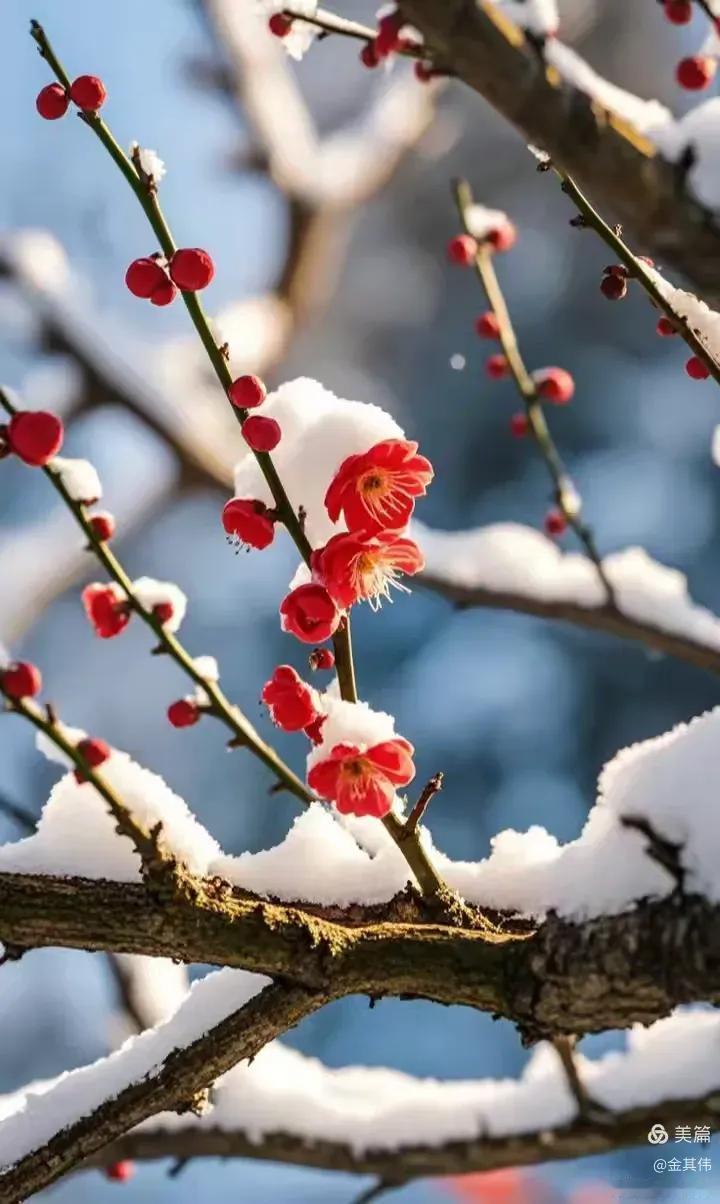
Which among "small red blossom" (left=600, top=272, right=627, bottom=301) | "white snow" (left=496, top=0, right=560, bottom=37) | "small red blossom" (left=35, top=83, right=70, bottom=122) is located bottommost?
"small red blossom" (left=600, top=272, right=627, bottom=301)

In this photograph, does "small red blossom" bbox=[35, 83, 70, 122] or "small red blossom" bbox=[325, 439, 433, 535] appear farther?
"small red blossom" bbox=[35, 83, 70, 122]

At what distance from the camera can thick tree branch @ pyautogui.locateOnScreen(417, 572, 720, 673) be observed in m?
2.14

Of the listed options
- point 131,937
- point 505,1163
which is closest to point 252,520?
point 131,937

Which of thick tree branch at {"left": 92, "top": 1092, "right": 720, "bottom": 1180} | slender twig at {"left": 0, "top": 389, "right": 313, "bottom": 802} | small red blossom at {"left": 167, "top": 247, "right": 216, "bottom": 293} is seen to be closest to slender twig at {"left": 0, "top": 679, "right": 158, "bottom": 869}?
slender twig at {"left": 0, "top": 389, "right": 313, "bottom": 802}

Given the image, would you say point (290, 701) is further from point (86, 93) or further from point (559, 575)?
point (559, 575)

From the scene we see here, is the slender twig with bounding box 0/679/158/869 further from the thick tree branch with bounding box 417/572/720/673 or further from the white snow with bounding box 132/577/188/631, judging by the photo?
the thick tree branch with bounding box 417/572/720/673

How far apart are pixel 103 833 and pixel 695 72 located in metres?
1.36

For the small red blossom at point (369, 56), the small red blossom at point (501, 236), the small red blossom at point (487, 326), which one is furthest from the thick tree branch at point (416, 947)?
the small red blossom at point (501, 236)

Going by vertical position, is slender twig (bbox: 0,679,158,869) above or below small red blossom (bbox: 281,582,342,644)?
below

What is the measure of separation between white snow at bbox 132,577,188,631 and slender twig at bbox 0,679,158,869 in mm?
244

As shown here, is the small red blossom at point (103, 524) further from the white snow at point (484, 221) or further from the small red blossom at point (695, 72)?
the white snow at point (484, 221)

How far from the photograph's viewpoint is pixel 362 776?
955mm

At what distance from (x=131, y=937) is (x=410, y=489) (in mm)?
461

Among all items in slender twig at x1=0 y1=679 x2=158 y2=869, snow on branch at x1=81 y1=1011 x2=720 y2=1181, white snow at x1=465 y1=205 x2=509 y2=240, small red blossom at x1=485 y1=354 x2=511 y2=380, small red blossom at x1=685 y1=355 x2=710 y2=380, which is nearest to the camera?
slender twig at x1=0 y1=679 x2=158 y2=869
